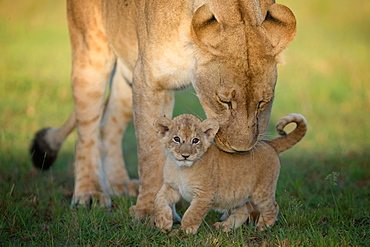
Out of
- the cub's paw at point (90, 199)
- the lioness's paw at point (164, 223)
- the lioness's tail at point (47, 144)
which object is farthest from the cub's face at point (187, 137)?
the lioness's tail at point (47, 144)

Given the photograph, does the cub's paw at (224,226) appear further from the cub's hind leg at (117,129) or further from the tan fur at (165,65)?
the cub's hind leg at (117,129)

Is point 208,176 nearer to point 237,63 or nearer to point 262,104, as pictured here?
point 262,104

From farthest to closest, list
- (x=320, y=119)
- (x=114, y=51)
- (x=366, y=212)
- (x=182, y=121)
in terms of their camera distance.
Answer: (x=320, y=119)
(x=114, y=51)
(x=366, y=212)
(x=182, y=121)

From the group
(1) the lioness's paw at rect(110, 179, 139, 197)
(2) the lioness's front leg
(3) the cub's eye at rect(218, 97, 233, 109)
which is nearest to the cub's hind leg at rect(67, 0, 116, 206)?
(1) the lioness's paw at rect(110, 179, 139, 197)

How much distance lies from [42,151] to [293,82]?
6210 millimetres

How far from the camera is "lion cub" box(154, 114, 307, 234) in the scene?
3463 mm

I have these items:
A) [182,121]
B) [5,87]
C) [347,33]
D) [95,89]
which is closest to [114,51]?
[95,89]

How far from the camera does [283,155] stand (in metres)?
6.24

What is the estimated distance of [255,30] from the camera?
3.44 metres

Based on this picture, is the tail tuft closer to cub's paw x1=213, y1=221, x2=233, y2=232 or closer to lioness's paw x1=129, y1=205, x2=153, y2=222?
lioness's paw x1=129, y1=205, x2=153, y2=222

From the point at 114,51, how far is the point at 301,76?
6278 mm

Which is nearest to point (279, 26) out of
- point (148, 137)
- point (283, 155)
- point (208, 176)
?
point (208, 176)

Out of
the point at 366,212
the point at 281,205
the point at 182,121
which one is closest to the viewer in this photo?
the point at 182,121

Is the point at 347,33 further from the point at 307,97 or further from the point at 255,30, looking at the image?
the point at 255,30
